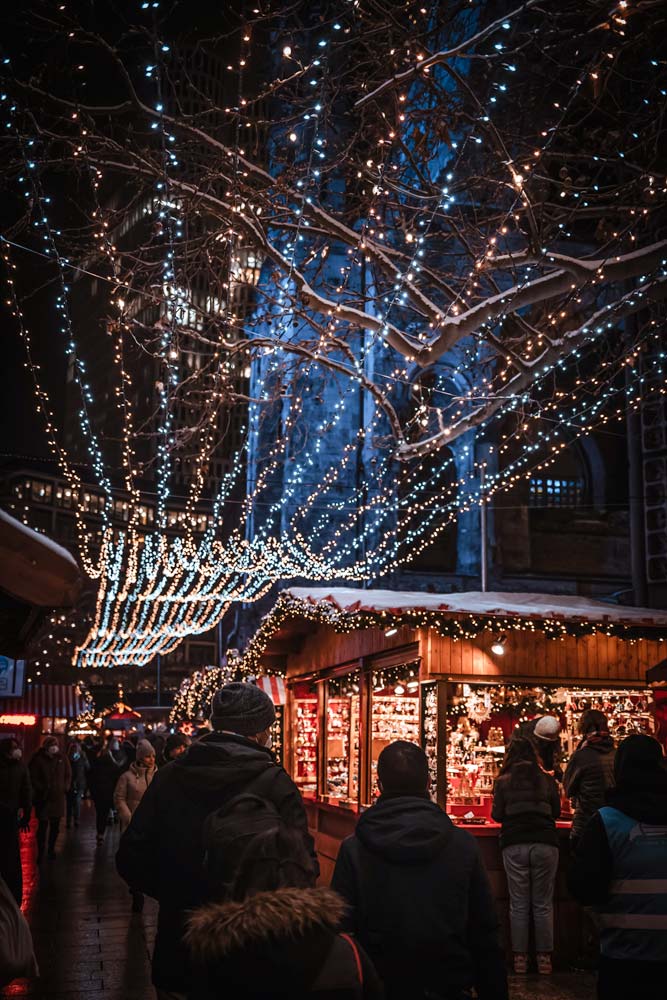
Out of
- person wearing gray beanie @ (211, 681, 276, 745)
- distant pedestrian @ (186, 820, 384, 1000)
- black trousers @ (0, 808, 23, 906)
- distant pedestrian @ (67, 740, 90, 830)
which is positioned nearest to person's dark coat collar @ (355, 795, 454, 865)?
person wearing gray beanie @ (211, 681, 276, 745)

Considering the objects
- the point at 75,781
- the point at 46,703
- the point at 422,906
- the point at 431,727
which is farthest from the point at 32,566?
the point at 46,703

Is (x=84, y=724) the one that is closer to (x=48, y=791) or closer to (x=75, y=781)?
(x=75, y=781)

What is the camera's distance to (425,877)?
348 centimetres

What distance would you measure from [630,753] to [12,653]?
590 cm

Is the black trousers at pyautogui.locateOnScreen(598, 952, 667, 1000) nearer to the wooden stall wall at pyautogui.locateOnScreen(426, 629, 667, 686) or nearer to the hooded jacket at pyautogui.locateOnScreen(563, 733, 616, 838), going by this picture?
the hooded jacket at pyautogui.locateOnScreen(563, 733, 616, 838)

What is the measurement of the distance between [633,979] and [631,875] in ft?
1.28

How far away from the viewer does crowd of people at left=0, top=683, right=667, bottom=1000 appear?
238 centimetres

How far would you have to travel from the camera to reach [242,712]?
12.3ft

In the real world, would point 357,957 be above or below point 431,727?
above

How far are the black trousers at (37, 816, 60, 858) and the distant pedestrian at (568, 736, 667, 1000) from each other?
14120mm

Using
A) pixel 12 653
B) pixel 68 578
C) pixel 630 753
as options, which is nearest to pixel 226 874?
pixel 630 753

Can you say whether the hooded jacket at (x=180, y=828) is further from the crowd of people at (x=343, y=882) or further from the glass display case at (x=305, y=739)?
the glass display case at (x=305, y=739)

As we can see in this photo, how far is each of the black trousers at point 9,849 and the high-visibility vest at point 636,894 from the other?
4.00 metres

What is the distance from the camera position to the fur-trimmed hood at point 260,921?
2340 millimetres
